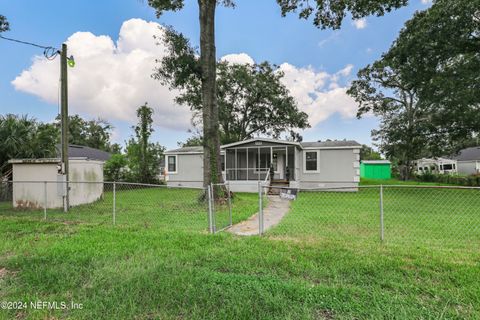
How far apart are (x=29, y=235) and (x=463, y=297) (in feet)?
23.6

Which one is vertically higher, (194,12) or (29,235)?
(194,12)

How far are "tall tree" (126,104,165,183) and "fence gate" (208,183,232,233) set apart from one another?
1128 centimetres

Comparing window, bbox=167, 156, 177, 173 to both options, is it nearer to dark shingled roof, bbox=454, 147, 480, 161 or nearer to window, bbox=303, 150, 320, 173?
window, bbox=303, 150, 320, 173

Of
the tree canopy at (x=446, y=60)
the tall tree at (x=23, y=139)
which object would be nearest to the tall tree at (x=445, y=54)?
the tree canopy at (x=446, y=60)

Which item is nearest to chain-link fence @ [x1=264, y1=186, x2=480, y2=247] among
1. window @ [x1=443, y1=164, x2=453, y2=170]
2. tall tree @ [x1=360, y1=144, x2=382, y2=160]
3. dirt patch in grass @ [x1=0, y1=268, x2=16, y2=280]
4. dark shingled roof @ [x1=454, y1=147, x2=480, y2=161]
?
dirt patch in grass @ [x1=0, y1=268, x2=16, y2=280]

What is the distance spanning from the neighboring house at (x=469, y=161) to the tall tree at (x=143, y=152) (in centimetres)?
3613

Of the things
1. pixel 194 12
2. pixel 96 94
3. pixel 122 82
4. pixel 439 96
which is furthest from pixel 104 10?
pixel 439 96

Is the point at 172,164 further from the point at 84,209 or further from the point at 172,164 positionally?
the point at 84,209

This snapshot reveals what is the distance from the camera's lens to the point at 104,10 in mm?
11273

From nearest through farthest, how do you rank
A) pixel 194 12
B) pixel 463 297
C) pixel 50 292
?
pixel 463 297 → pixel 50 292 → pixel 194 12

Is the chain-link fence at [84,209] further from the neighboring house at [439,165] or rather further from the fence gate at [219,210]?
the neighboring house at [439,165]

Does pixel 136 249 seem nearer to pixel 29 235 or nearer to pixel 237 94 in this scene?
pixel 29 235

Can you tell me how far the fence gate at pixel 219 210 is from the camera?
224 inches

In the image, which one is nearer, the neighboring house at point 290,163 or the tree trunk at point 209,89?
the tree trunk at point 209,89
